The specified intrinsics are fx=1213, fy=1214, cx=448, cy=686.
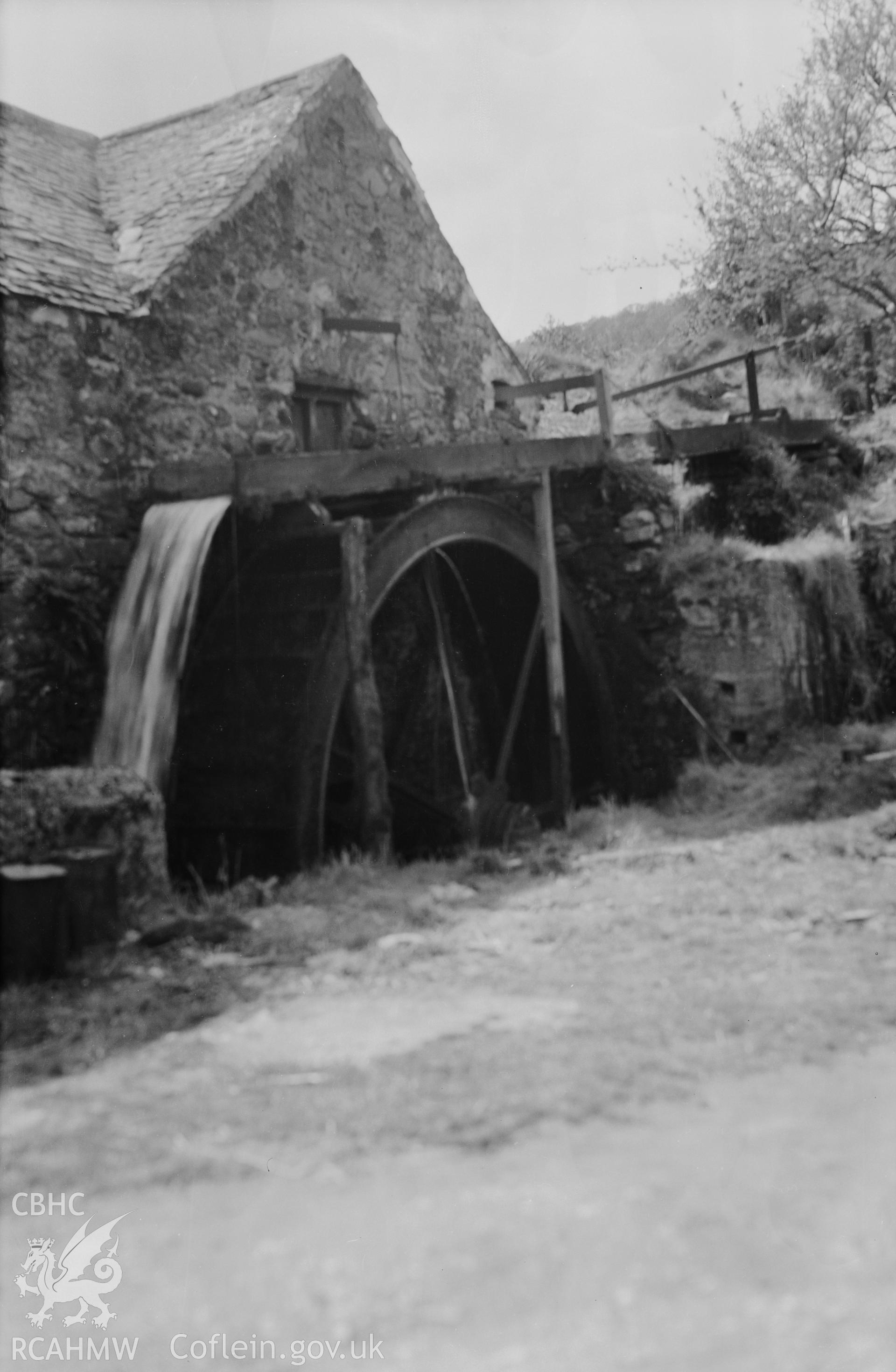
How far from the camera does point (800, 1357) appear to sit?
5.82 feet

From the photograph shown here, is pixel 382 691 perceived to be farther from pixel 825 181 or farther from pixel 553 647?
pixel 825 181

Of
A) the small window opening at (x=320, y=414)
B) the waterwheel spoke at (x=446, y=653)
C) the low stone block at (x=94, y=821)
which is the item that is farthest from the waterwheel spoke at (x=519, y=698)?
the low stone block at (x=94, y=821)

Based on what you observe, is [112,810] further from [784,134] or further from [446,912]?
[784,134]

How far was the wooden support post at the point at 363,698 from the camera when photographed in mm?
6711

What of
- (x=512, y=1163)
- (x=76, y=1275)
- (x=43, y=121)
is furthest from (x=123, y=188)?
(x=76, y=1275)

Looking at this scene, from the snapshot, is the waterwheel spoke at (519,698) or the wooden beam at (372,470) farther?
the waterwheel spoke at (519,698)

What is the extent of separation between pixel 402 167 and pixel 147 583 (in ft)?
16.3

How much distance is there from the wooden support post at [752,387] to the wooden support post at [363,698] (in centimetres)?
551

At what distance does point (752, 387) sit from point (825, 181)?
3.28 meters

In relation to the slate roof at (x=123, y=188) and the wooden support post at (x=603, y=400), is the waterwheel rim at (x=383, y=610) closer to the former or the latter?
the wooden support post at (x=603, y=400)

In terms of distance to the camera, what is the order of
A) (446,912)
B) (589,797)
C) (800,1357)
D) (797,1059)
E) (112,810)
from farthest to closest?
(589,797) < (446,912) < (112,810) < (797,1059) < (800,1357)

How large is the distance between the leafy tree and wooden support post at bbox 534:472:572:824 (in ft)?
21.3

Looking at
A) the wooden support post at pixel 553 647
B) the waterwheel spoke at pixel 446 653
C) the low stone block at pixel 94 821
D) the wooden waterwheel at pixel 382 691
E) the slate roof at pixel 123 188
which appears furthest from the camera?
the waterwheel spoke at pixel 446 653

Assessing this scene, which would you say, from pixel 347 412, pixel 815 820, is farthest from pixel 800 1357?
pixel 347 412
